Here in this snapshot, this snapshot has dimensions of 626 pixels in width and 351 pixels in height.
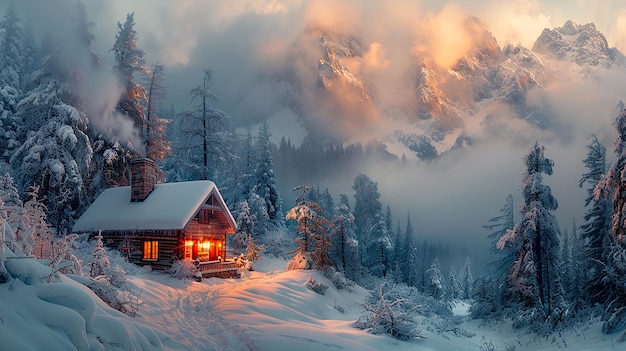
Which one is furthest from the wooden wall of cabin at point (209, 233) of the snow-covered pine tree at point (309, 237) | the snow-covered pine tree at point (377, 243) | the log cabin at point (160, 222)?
the snow-covered pine tree at point (377, 243)

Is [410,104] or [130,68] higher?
[410,104]

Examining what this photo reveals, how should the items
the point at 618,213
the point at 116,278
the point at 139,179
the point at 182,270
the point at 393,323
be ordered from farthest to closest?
the point at 139,179 → the point at 182,270 → the point at 618,213 → the point at 393,323 → the point at 116,278

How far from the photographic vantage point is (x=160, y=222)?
950 inches

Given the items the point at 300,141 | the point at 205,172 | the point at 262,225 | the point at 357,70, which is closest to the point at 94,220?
the point at 205,172

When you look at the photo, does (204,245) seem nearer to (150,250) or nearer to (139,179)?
(150,250)

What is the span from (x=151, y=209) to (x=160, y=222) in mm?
2092

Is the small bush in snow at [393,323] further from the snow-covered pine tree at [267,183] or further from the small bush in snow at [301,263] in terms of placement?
the snow-covered pine tree at [267,183]

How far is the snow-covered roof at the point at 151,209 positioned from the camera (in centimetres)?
2433

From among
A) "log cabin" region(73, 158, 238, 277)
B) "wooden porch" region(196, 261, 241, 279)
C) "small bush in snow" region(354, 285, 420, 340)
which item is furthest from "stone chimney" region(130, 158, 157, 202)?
"small bush in snow" region(354, 285, 420, 340)

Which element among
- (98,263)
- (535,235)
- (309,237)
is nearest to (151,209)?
(309,237)

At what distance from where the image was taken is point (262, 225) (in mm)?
45469

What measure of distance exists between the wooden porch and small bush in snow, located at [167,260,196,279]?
0.47m

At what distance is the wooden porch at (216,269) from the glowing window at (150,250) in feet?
10.9

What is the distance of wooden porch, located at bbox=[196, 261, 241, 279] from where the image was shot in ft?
78.6
